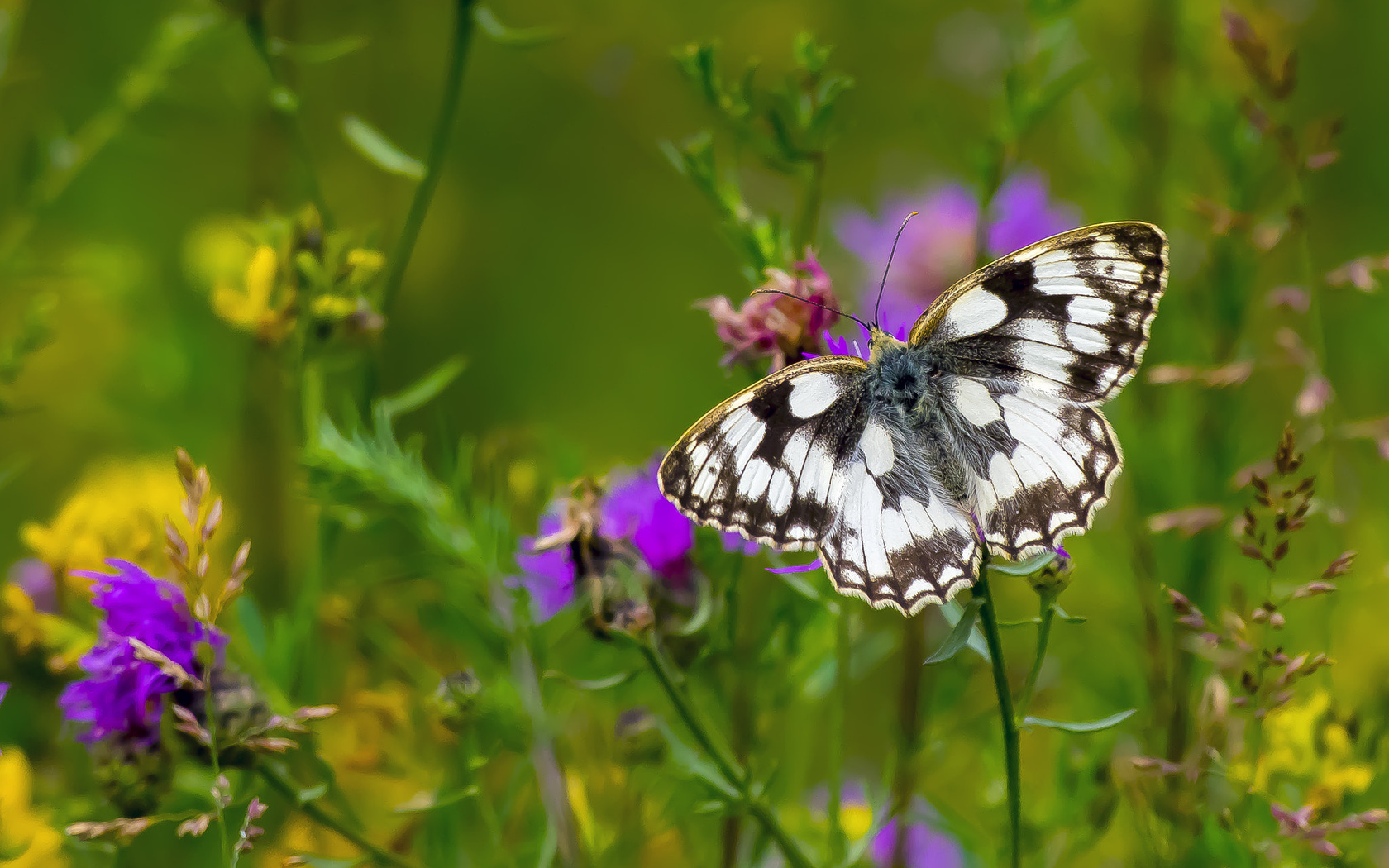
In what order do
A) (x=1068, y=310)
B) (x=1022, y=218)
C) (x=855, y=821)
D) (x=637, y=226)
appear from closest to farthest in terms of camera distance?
(x=1068, y=310) < (x=855, y=821) < (x=1022, y=218) < (x=637, y=226)

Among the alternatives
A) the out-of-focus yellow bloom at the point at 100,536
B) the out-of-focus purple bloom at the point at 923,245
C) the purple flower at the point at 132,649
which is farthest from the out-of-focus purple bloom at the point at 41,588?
the out-of-focus purple bloom at the point at 923,245

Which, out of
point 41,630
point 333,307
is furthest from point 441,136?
point 41,630

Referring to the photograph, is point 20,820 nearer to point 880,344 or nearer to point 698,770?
point 698,770

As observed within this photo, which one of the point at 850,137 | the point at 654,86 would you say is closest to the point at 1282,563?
the point at 850,137

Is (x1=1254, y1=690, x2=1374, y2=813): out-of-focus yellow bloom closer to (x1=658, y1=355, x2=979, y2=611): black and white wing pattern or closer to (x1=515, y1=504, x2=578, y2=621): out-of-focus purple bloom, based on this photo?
(x1=658, y1=355, x2=979, y2=611): black and white wing pattern

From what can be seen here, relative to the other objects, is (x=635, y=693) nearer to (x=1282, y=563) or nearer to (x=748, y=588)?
(x=748, y=588)

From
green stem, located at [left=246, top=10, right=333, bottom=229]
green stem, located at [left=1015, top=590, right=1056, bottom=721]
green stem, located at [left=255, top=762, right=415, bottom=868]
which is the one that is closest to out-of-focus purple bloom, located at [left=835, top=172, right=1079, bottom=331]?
green stem, located at [left=1015, top=590, right=1056, bottom=721]
